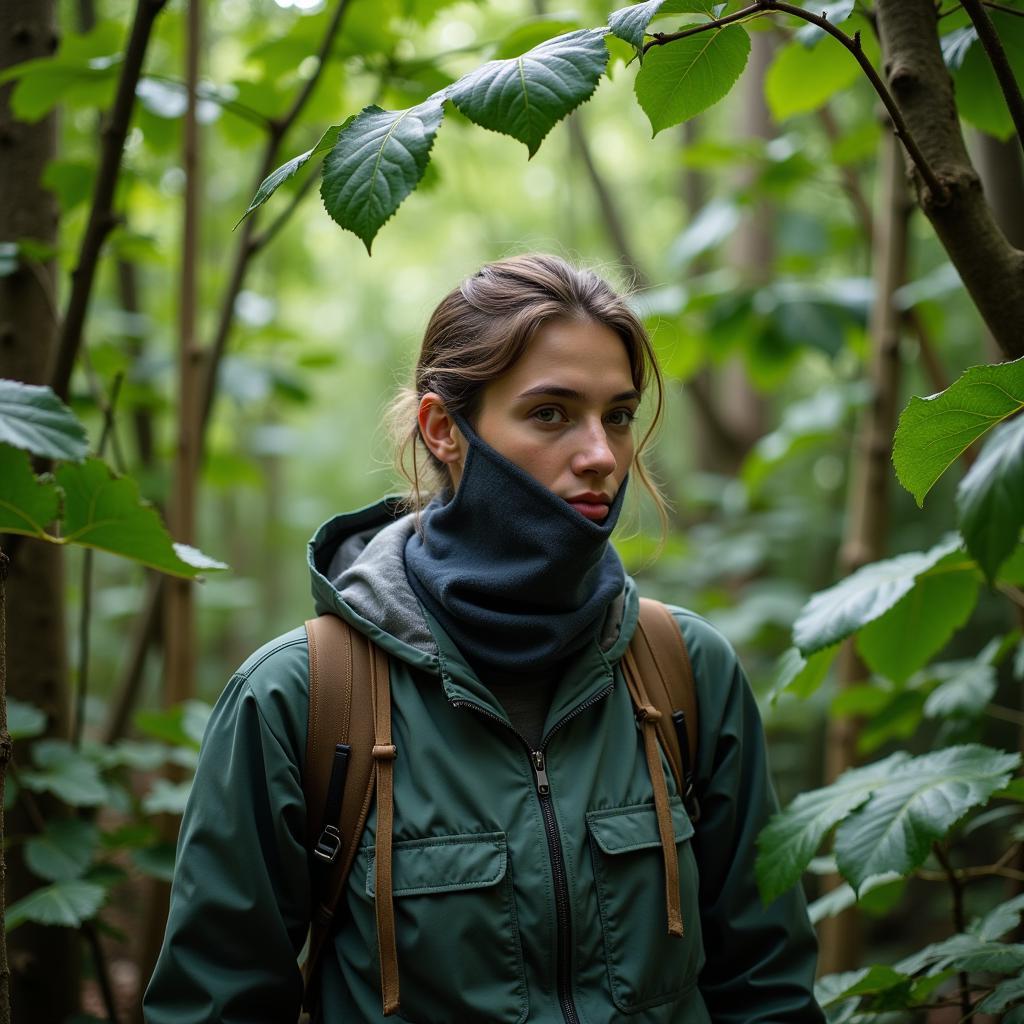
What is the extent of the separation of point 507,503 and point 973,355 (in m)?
4.42

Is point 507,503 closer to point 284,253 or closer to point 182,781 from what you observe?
point 182,781

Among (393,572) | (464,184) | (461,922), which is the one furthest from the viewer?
(464,184)

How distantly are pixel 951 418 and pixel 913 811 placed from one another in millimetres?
811

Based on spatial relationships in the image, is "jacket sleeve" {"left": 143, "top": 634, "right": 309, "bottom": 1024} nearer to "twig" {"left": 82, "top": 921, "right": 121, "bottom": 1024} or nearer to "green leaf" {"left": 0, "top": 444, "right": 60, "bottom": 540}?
"green leaf" {"left": 0, "top": 444, "right": 60, "bottom": 540}

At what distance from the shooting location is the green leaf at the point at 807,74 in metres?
2.29

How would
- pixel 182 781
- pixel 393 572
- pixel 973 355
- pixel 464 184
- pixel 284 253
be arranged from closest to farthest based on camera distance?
pixel 393 572, pixel 182 781, pixel 973 355, pixel 284 253, pixel 464 184

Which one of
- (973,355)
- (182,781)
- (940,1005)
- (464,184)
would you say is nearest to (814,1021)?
(940,1005)

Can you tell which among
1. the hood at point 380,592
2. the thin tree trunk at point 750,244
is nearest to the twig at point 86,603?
the hood at point 380,592

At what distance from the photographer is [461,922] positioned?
1587mm

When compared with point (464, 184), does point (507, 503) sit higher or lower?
lower

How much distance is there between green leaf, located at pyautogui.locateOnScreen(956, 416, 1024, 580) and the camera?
→ 100 cm

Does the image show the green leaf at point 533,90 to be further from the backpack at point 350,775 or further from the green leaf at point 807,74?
the green leaf at point 807,74

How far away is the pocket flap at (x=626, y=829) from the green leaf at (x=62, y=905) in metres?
1.19

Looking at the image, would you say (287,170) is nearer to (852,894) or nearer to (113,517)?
(113,517)
